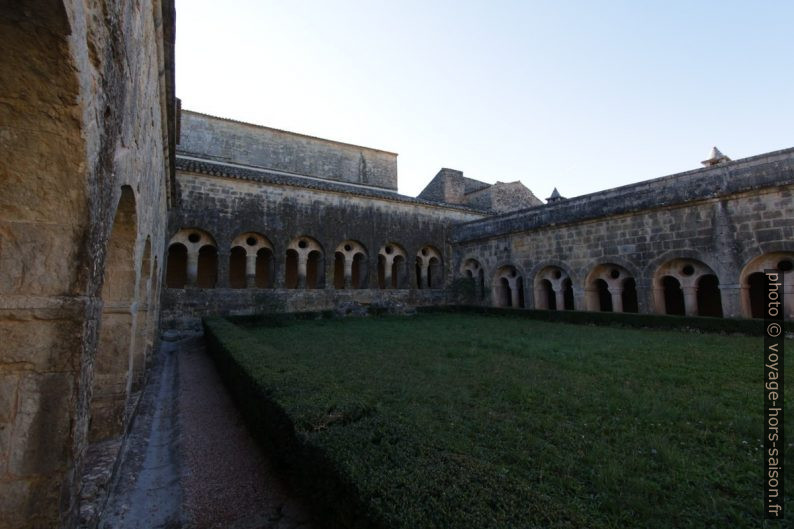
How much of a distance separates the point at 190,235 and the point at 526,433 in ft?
44.5

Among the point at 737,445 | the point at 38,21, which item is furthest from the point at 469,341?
the point at 38,21

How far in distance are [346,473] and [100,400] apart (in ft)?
9.87

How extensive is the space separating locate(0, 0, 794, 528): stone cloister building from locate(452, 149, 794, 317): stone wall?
50mm

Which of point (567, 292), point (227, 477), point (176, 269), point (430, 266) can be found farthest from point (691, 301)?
point (176, 269)

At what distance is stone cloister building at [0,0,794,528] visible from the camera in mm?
1714

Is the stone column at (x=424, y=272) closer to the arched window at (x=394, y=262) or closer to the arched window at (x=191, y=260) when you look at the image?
the arched window at (x=394, y=262)

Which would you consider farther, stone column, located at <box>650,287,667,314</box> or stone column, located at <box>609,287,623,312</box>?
stone column, located at <box>609,287,623,312</box>

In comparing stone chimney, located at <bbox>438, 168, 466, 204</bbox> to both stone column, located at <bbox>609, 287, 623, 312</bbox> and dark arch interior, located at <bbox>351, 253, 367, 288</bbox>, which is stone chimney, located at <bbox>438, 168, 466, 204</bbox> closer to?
dark arch interior, located at <bbox>351, 253, 367, 288</bbox>

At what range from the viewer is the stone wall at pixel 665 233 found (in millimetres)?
9602

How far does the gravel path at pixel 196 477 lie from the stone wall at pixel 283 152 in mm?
17273

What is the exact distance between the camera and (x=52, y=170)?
1.75 meters

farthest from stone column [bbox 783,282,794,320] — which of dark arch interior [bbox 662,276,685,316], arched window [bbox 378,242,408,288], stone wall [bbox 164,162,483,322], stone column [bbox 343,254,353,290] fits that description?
stone column [bbox 343,254,353,290]

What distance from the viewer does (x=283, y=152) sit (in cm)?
2158

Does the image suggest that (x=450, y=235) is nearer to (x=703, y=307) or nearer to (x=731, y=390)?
(x=703, y=307)
